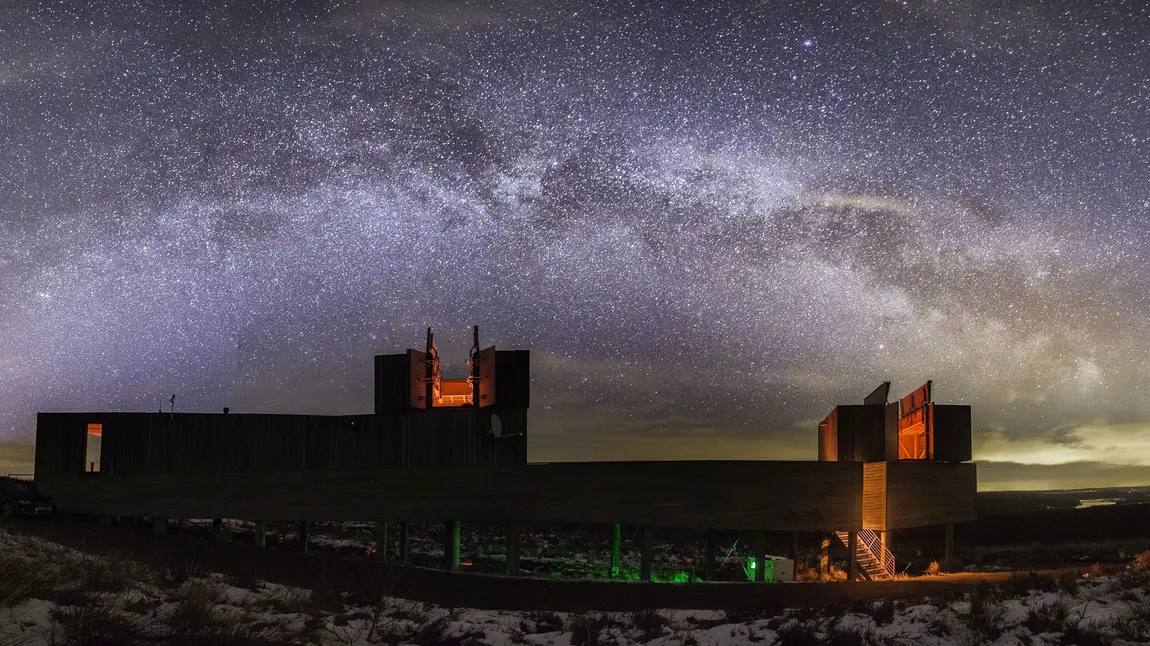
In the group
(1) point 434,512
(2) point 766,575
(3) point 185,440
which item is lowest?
(2) point 766,575

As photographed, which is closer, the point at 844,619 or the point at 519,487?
the point at 844,619

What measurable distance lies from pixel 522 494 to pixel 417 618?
1766 cm

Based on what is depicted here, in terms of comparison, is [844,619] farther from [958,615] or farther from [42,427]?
[42,427]

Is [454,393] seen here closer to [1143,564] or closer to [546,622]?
[546,622]

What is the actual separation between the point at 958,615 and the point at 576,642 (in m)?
6.36

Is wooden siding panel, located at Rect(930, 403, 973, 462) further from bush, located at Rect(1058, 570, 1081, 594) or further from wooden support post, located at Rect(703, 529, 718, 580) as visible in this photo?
bush, located at Rect(1058, 570, 1081, 594)

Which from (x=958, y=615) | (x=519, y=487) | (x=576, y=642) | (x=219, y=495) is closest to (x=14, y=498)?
(x=219, y=495)

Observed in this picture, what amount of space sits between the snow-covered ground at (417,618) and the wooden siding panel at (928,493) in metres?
13.4

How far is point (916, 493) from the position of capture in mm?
34062

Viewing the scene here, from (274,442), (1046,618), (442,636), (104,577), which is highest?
(274,442)

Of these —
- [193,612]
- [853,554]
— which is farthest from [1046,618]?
[853,554]

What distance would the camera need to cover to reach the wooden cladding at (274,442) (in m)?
33.8

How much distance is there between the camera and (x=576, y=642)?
1553 cm

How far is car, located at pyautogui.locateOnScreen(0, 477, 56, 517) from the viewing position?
1208 inches
